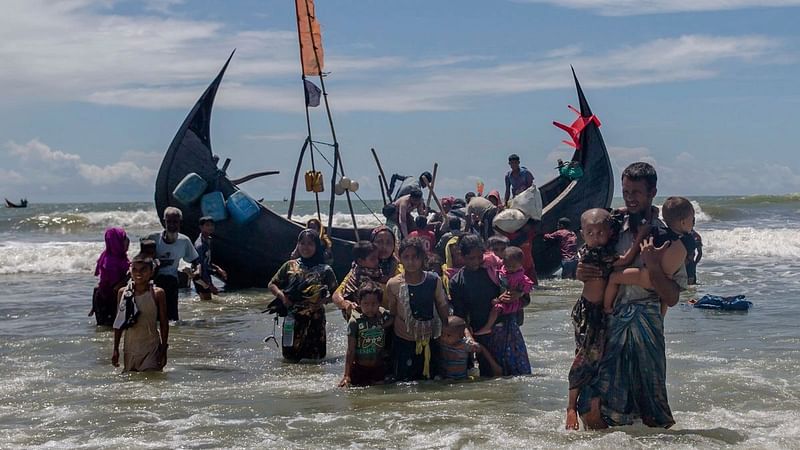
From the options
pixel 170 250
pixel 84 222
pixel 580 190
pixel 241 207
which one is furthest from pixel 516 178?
pixel 84 222

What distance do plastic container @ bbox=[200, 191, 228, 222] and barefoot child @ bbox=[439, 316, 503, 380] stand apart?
818 centimetres

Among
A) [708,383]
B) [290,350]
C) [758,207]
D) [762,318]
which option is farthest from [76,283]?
[758,207]

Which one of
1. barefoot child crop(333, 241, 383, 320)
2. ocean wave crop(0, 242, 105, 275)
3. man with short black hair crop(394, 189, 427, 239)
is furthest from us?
ocean wave crop(0, 242, 105, 275)

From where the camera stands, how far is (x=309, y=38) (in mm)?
13508

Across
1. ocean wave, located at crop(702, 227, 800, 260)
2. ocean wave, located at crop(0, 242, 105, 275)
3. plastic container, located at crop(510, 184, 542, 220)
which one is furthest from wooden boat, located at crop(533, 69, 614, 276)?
ocean wave, located at crop(0, 242, 105, 275)

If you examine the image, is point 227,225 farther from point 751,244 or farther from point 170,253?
point 751,244

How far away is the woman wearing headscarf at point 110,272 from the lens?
10.2m

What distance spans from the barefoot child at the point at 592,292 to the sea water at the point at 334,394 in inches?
18.3

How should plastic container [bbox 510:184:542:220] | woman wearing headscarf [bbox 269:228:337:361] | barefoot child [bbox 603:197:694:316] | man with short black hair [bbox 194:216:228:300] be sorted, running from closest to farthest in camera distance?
barefoot child [bbox 603:197:694:316] → woman wearing headscarf [bbox 269:228:337:361] → plastic container [bbox 510:184:542:220] → man with short black hair [bbox 194:216:228:300]

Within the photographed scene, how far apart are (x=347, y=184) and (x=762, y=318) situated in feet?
19.7

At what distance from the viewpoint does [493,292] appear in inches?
281

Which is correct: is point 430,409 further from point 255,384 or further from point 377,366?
point 255,384

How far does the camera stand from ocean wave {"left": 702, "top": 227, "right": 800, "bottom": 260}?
24.4 m

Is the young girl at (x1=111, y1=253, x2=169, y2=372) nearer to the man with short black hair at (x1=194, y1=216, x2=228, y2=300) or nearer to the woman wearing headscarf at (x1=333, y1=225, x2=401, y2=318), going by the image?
the woman wearing headscarf at (x1=333, y1=225, x2=401, y2=318)
